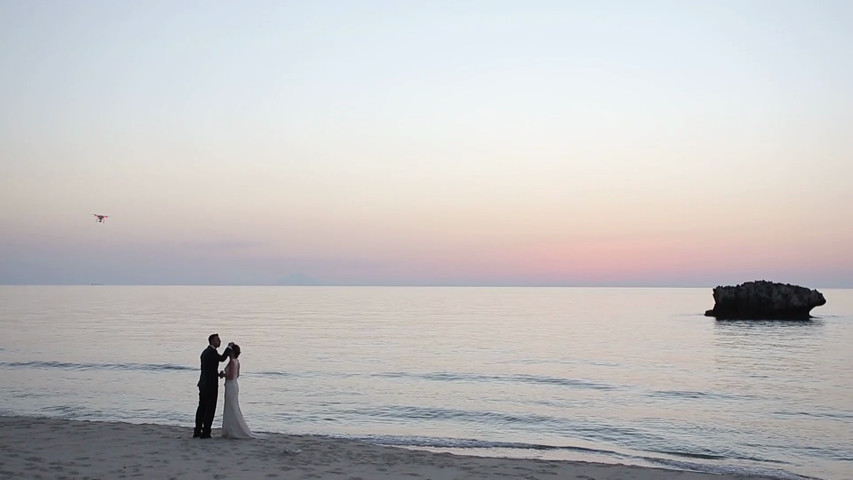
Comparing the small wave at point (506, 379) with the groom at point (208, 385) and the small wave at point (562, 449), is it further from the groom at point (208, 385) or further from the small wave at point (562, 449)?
the groom at point (208, 385)

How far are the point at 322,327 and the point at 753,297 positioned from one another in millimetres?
54633

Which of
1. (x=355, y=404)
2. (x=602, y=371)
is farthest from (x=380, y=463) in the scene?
(x=602, y=371)

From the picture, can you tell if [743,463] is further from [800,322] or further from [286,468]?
[800,322]

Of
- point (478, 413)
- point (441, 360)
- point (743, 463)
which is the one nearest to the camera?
point (743, 463)

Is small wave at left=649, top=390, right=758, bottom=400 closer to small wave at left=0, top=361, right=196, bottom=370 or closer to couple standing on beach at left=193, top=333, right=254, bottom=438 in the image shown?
couple standing on beach at left=193, top=333, right=254, bottom=438

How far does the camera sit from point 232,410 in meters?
17.0

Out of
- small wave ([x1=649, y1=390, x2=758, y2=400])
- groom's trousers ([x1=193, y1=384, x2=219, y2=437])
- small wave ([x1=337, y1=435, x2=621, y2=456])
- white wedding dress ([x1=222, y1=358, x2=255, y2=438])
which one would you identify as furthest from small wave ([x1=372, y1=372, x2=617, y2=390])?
groom's trousers ([x1=193, y1=384, x2=219, y2=437])

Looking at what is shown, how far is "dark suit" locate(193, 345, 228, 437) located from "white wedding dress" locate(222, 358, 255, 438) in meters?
0.29

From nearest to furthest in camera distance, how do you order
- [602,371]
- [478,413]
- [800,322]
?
[478,413], [602,371], [800,322]

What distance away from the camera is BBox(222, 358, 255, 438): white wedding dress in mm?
16859

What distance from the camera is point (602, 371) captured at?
38.6 metres

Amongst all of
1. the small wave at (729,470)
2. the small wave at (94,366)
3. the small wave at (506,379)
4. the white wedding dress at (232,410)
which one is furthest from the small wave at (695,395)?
the small wave at (94,366)

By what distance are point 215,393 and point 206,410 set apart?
0.47m

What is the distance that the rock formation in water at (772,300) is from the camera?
8581 centimetres
